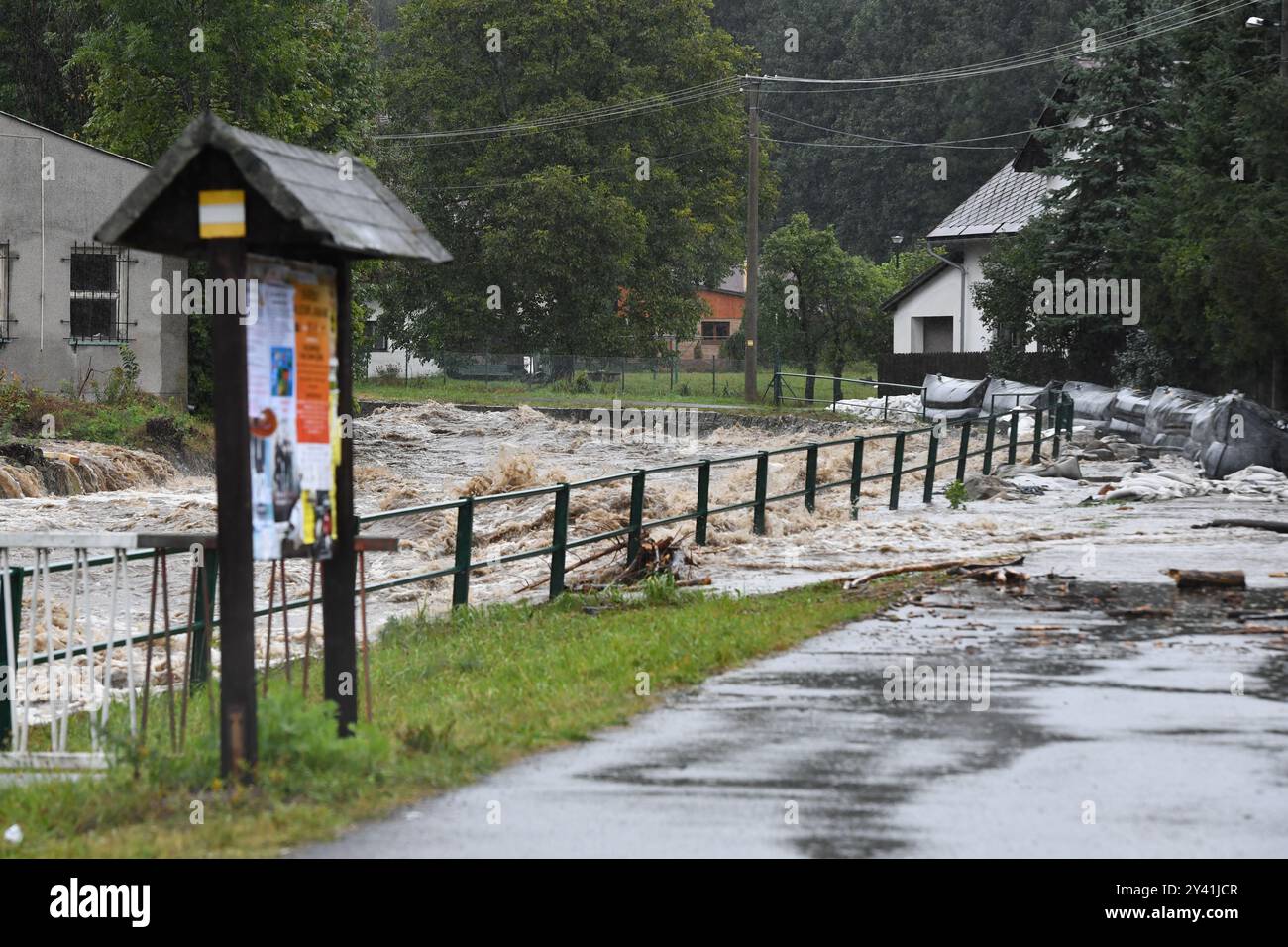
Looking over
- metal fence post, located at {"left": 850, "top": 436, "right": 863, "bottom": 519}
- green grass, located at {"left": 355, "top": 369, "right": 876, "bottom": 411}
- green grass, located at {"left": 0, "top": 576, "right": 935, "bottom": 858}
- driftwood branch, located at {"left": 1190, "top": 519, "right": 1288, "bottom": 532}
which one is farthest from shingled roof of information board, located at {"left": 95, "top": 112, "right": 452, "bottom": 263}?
green grass, located at {"left": 355, "top": 369, "right": 876, "bottom": 411}

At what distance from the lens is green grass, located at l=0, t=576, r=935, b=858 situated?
264 inches

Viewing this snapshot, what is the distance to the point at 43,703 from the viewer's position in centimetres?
1305

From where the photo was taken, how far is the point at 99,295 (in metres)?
34.1

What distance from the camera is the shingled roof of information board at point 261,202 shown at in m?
6.94

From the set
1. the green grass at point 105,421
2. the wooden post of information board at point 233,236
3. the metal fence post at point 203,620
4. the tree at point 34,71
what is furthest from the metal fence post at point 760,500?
the tree at point 34,71

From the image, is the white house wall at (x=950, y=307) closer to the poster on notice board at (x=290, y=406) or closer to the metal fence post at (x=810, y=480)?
the metal fence post at (x=810, y=480)

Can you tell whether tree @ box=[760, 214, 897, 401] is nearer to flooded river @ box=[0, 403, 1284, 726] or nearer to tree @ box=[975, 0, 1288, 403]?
tree @ box=[975, 0, 1288, 403]

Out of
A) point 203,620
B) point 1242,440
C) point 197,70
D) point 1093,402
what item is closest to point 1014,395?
point 1093,402

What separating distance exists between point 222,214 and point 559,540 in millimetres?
8045

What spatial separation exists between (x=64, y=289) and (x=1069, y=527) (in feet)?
69.1

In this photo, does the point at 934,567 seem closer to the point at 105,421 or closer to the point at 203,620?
the point at 203,620

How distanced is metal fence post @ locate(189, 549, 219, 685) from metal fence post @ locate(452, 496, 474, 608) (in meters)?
2.26

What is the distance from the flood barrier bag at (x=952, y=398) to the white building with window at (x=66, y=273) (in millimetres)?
19984
